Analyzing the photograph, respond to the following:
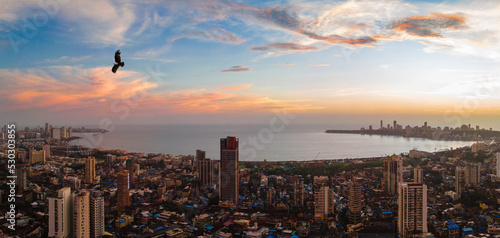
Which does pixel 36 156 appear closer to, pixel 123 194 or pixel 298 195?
pixel 123 194

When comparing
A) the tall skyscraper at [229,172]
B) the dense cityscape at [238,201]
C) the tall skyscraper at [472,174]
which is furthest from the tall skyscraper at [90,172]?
the tall skyscraper at [472,174]

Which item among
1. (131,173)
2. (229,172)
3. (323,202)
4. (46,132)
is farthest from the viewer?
(46,132)

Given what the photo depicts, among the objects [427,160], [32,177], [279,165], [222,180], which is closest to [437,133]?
[427,160]

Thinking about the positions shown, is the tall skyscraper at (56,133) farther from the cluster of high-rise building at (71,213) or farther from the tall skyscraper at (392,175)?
the tall skyscraper at (392,175)

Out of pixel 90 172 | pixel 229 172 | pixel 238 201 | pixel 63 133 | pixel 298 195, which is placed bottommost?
pixel 238 201

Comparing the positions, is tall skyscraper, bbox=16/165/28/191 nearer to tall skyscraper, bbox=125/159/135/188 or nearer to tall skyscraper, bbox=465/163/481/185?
tall skyscraper, bbox=125/159/135/188

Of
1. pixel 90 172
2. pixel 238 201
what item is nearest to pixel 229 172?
pixel 238 201

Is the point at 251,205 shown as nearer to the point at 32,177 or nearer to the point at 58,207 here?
the point at 58,207
